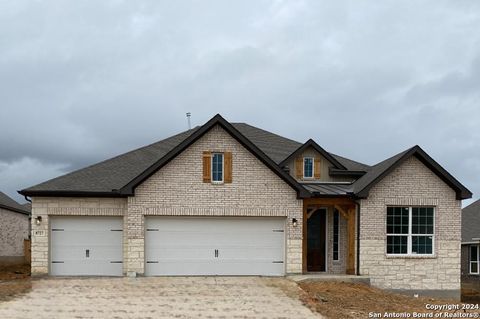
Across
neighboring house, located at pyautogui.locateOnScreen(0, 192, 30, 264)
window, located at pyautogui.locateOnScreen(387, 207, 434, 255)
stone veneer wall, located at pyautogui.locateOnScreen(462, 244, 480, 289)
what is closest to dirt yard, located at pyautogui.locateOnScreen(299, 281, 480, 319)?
window, located at pyautogui.locateOnScreen(387, 207, 434, 255)

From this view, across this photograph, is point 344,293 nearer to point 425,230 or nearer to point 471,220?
point 425,230

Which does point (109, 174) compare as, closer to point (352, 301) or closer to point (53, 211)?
point (53, 211)

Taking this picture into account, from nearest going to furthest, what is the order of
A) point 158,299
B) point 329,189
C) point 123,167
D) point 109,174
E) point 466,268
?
point 158,299 → point 109,174 → point 329,189 → point 123,167 → point 466,268

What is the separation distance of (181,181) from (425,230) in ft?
29.8

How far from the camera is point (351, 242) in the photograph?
21.2 m

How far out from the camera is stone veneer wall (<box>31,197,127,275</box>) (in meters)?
20.0

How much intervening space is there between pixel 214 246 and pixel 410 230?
23.4ft

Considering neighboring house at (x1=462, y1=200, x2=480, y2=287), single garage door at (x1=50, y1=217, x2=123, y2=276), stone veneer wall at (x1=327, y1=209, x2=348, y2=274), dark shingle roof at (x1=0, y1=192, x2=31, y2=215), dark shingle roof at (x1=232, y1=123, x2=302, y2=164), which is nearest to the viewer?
single garage door at (x1=50, y1=217, x2=123, y2=276)

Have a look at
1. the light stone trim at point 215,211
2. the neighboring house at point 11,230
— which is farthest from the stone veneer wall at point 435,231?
the neighboring house at point 11,230

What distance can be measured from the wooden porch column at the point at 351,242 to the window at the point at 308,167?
3052 mm

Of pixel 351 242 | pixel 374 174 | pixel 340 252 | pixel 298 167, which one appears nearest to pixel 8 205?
pixel 298 167

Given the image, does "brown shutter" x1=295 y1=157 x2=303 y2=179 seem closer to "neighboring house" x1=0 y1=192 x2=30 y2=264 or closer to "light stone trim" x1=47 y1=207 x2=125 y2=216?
"light stone trim" x1=47 y1=207 x2=125 y2=216

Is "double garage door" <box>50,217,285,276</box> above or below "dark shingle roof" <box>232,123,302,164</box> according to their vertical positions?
below

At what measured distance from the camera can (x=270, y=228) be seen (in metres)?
20.8
